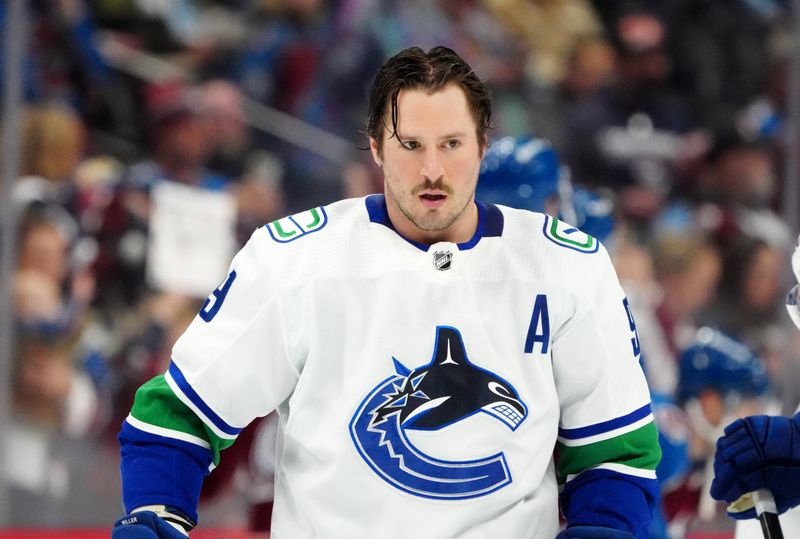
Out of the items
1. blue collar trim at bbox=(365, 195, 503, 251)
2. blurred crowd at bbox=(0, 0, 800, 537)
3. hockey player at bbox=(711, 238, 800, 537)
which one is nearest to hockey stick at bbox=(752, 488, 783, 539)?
hockey player at bbox=(711, 238, 800, 537)

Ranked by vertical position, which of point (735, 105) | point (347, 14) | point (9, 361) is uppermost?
point (347, 14)

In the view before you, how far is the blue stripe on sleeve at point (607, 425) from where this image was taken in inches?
75.4

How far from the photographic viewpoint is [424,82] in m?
1.86

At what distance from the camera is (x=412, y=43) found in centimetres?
499

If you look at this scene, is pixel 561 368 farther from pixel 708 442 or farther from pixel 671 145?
pixel 671 145

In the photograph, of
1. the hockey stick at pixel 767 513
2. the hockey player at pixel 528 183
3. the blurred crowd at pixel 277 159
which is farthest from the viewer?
the blurred crowd at pixel 277 159

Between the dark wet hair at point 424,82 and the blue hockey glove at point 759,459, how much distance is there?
67 cm

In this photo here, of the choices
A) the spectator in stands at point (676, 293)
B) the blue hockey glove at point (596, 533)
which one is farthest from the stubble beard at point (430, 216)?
the spectator in stands at point (676, 293)

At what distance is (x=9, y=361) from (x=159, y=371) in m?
0.50

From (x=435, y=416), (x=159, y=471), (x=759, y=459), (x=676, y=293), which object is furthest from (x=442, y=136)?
(x=676, y=293)

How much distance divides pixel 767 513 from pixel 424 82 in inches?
36.0

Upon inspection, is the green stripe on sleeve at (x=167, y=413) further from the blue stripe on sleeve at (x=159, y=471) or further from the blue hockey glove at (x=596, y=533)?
the blue hockey glove at (x=596, y=533)

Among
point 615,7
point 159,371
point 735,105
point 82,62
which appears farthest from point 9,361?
point 735,105

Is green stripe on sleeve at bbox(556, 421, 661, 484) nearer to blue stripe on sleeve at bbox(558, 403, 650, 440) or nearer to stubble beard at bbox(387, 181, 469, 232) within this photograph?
blue stripe on sleeve at bbox(558, 403, 650, 440)
